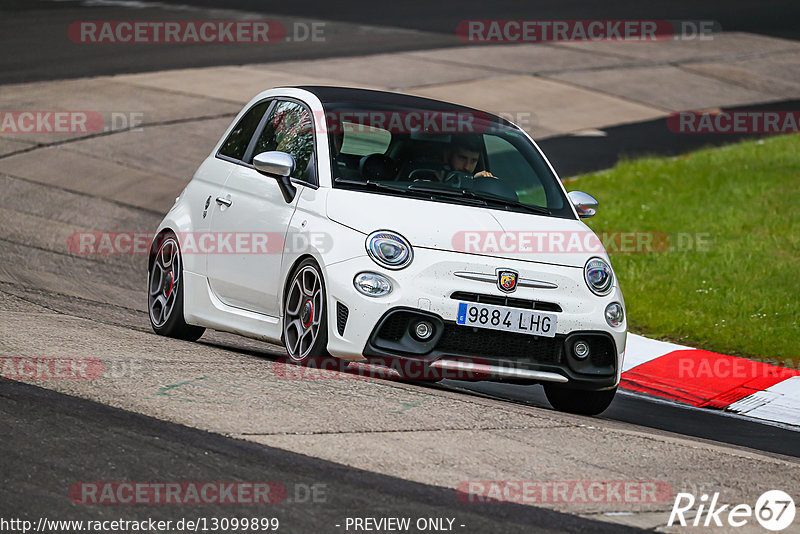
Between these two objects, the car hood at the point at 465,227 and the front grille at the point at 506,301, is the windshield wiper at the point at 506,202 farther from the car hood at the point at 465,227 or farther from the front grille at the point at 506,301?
the front grille at the point at 506,301

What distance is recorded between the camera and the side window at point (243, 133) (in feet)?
30.0

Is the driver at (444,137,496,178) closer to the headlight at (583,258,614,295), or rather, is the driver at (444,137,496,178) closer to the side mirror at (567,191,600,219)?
the side mirror at (567,191,600,219)

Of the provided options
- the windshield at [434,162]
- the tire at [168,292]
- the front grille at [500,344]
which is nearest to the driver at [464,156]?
the windshield at [434,162]

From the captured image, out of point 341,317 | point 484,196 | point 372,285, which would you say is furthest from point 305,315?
point 484,196

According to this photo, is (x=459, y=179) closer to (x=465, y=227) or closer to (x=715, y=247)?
(x=465, y=227)

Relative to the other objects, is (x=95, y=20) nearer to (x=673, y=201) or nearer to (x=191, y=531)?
(x=673, y=201)

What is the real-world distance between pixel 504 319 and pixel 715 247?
6.49 m

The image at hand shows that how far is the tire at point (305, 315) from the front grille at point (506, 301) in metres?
0.78

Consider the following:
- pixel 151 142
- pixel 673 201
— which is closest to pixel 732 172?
pixel 673 201

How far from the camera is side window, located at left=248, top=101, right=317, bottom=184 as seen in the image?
8.31 m

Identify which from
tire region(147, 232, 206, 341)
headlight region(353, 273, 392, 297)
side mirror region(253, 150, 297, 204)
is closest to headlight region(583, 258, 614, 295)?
headlight region(353, 273, 392, 297)

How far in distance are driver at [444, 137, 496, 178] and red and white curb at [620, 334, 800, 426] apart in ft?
7.40

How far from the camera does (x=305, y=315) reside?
305 inches

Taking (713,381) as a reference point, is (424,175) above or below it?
above
